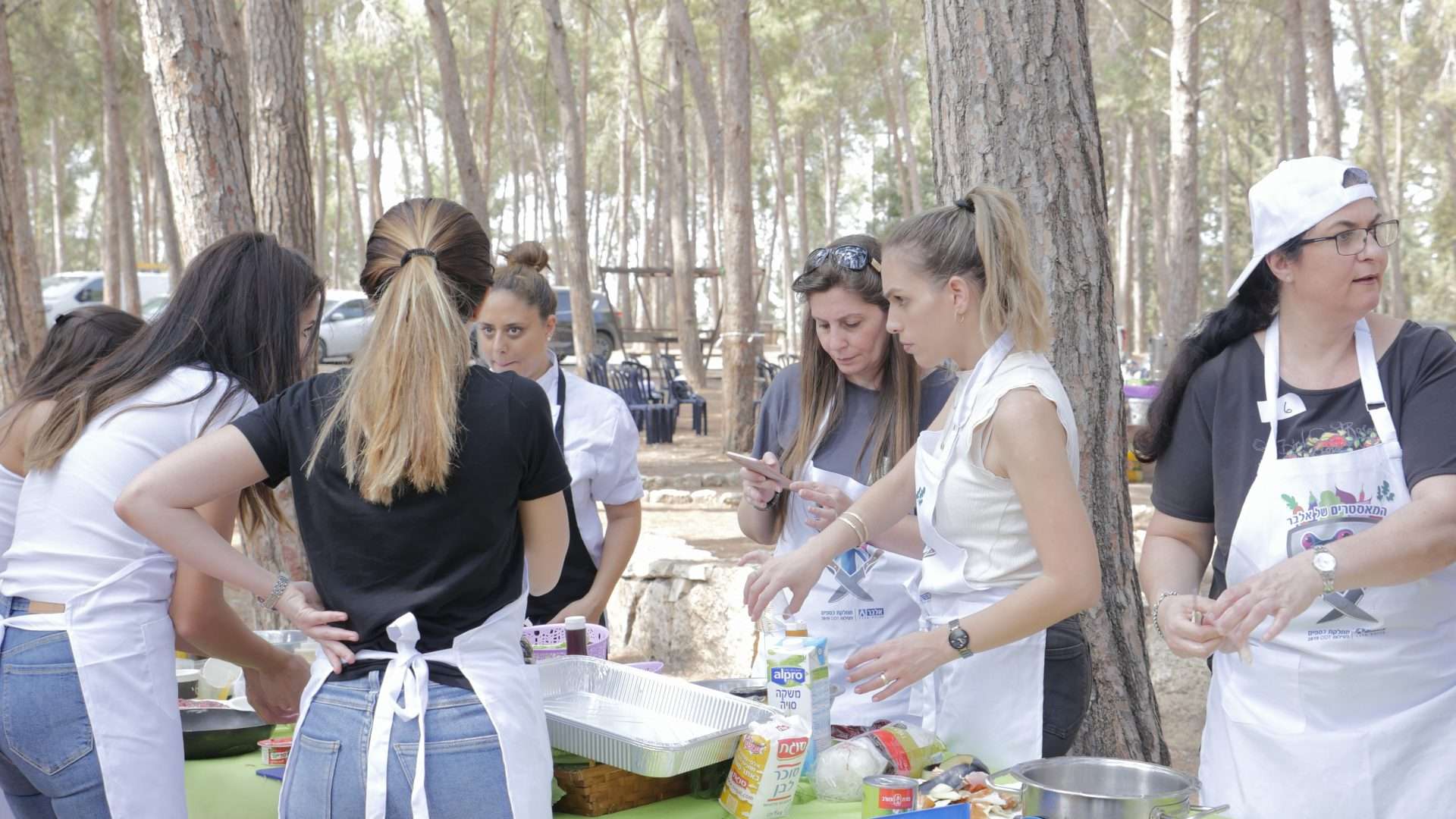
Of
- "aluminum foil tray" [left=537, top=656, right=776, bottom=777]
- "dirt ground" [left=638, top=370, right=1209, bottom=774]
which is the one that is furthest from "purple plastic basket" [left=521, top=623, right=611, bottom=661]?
"dirt ground" [left=638, top=370, right=1209, bottom=774]

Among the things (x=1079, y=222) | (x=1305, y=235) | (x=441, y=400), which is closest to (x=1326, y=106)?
(x=1079, y=222)

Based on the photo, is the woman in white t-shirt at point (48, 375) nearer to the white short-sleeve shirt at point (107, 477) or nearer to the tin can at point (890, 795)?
the white short-sleeve shirt at point (107, 477)

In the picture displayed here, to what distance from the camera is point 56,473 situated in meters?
2.28

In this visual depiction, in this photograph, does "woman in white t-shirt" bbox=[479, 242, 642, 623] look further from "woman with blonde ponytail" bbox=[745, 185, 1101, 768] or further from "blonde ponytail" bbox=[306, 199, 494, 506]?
"blonde ponytail" bbox=[306, 199, 494, 506]

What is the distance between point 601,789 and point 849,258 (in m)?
1.35

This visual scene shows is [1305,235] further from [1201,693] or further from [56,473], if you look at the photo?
[1201,693]

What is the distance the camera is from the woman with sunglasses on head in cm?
294

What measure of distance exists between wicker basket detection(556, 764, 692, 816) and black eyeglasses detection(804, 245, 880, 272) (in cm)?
127

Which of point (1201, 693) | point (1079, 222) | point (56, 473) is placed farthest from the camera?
point (1201, 693)

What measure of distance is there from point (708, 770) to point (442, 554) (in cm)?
68

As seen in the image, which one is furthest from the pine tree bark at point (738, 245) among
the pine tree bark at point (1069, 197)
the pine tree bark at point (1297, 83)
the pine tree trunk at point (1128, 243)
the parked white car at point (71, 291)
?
the pine tree trunk at point (1128, 243)

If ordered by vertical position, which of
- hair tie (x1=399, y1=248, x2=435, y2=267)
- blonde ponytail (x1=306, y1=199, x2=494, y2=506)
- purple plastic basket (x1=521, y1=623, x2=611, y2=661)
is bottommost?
purple plastic basket (x1=521, y1=623, x2=611, y2=661)

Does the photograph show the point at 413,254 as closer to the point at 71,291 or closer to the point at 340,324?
the point at 340,324

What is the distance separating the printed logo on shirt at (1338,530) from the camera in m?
2.14
